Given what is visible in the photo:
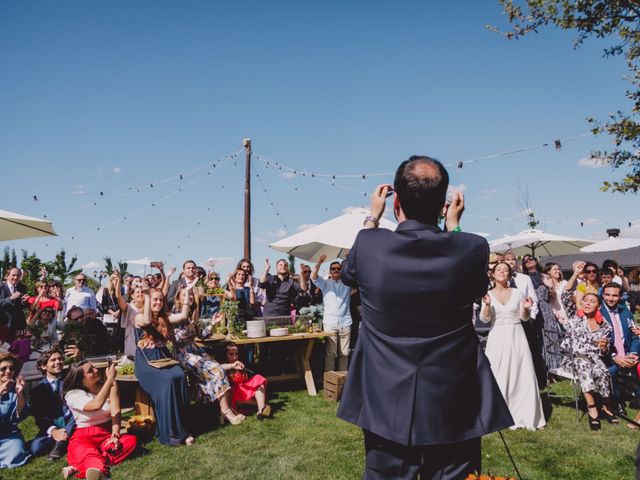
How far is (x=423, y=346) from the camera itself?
1704 mm

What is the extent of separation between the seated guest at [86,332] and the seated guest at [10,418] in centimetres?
230

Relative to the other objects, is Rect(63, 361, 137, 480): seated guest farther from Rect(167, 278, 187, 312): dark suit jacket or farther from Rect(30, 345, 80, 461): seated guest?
Rect(167, 278, 187, 312): dark suit jacket

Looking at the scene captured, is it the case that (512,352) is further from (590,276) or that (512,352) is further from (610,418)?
(590,276)

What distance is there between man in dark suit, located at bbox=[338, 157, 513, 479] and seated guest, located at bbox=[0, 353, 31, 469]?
415cm

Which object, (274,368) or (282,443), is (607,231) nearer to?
(274,368)

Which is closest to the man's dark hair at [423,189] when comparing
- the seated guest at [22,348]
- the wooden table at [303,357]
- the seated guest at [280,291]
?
the wooden table at [303,357]

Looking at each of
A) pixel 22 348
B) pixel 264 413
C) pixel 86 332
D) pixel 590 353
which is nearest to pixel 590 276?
pixel 590 353

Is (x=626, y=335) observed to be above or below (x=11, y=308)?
below

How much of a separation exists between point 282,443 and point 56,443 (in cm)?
215

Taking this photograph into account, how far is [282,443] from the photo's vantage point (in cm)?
491

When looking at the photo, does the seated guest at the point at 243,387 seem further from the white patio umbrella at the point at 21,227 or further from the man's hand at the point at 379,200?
the man's hand at the point at 379,200

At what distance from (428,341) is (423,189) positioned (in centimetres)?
55

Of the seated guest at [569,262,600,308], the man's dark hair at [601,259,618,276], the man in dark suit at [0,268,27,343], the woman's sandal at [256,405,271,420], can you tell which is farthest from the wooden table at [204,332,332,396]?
the man's dark hair at [601,259,618,276]

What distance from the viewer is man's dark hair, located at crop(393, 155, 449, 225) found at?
1.81m
